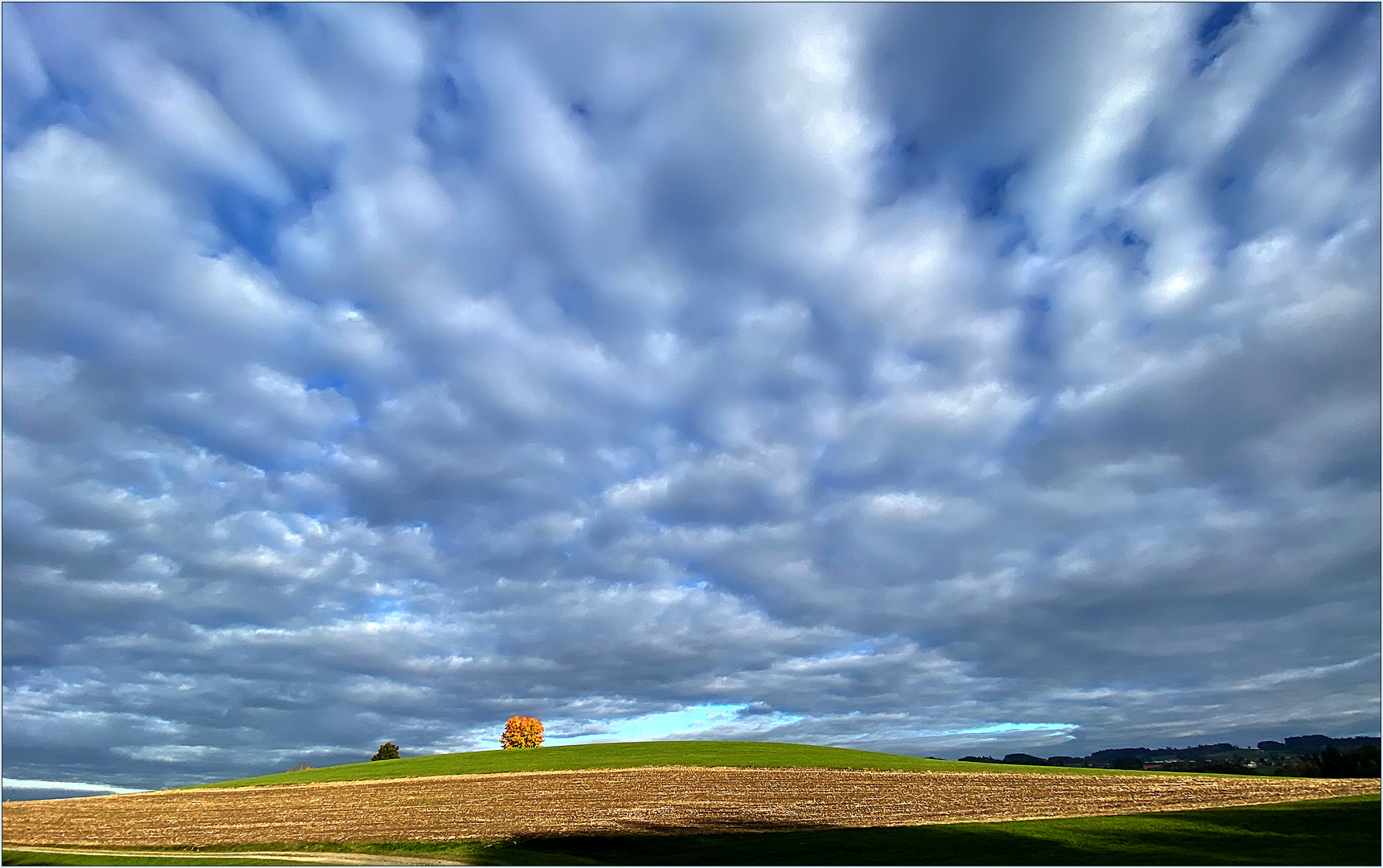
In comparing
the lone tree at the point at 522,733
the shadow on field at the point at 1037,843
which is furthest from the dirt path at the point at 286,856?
the lone tree at the point at 522,733

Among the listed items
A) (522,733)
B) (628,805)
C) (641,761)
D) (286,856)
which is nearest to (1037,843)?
(628,805)

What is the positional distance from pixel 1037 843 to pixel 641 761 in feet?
156

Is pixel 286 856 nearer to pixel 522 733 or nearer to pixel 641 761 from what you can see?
pixel 641 761

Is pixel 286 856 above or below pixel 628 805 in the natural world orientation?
below

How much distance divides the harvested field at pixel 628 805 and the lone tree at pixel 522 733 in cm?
10191

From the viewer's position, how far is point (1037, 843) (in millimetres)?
37375

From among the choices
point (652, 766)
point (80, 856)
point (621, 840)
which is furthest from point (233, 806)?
Answer: point (621, 840)

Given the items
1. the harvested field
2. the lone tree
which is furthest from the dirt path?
the lone tree

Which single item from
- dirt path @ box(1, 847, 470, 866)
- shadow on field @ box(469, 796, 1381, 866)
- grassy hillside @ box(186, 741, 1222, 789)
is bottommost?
shadow on field @ box(469, 796, 1381, 866)

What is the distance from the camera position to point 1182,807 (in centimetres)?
4547

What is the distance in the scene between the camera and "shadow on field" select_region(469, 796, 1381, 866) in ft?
111

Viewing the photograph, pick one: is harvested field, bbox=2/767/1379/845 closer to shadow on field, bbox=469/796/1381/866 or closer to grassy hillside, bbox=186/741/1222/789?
shadow on field, bbox=469/796/1381/866

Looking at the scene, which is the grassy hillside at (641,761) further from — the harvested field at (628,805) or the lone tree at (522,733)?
the lone tree at (522,733)

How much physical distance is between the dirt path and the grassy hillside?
1249 inches
